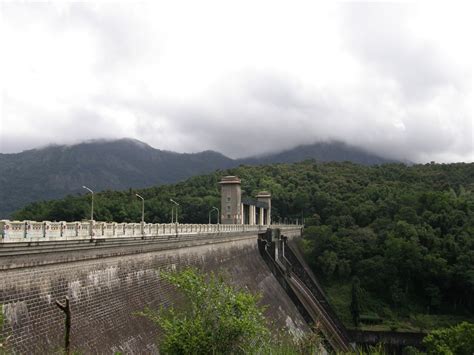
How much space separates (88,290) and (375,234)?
70.7 m

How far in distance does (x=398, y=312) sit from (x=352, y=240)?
17205 mm

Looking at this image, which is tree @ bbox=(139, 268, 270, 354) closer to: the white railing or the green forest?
the white railing

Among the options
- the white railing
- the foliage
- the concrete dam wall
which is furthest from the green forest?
the concrete dam wall

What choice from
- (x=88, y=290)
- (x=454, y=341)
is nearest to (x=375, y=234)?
(x=454, y=341)

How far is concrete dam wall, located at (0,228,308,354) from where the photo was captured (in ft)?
52.1

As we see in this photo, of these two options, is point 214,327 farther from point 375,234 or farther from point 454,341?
point 375,234

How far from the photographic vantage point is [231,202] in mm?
78750

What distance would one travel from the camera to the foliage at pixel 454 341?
38.5m

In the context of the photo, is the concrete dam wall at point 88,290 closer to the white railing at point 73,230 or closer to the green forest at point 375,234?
the white railing at point 73,230

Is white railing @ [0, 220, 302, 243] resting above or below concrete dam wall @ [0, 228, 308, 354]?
above

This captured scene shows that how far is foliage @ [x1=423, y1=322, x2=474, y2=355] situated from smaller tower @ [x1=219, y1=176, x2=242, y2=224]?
41.1 metres

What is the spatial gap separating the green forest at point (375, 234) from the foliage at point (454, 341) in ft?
71.2

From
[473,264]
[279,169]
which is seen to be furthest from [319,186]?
[473,264]

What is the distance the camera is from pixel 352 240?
82.7 metres
